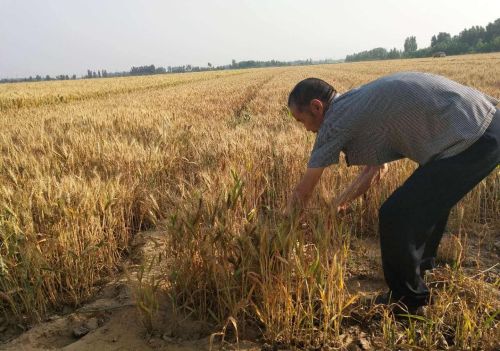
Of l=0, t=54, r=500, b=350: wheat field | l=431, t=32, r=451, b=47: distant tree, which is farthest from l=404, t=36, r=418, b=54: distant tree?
l=0, t=54, r=500, b=350: wheat field

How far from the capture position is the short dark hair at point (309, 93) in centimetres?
208

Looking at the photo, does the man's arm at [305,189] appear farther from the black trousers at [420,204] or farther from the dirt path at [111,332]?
the dirt path at [111,332]

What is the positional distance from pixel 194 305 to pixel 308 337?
580mm

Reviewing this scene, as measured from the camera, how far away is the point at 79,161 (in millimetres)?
4031

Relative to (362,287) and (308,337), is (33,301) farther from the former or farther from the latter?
(362,287)

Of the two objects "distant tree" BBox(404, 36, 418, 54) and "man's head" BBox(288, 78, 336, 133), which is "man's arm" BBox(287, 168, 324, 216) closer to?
"man's head" BBox(288, 78, 336, 133)

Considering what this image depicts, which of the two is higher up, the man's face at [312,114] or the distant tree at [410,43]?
the distant tree at [410,43]

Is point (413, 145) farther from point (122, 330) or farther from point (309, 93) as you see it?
point (122, 330)

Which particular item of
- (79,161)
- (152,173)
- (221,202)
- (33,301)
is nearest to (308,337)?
(221,202)

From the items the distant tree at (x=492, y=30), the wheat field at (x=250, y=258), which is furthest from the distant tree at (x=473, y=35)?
the wheat field at (x=250, y=258)

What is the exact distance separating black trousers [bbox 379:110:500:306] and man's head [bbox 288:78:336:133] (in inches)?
22.2

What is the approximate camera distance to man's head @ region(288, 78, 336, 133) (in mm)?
2078

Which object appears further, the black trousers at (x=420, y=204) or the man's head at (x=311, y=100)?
the man's head at (x=311, y=100)

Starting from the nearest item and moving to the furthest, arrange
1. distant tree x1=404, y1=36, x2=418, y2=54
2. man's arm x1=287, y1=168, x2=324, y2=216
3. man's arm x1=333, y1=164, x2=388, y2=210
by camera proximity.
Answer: man's arm x1=287, y1=168, x2=324, y2=216 → man's arm x1=333, y1=164, x2=388, y2=210 → distant tree x1=404, y1=36, x2=418, y2=54
